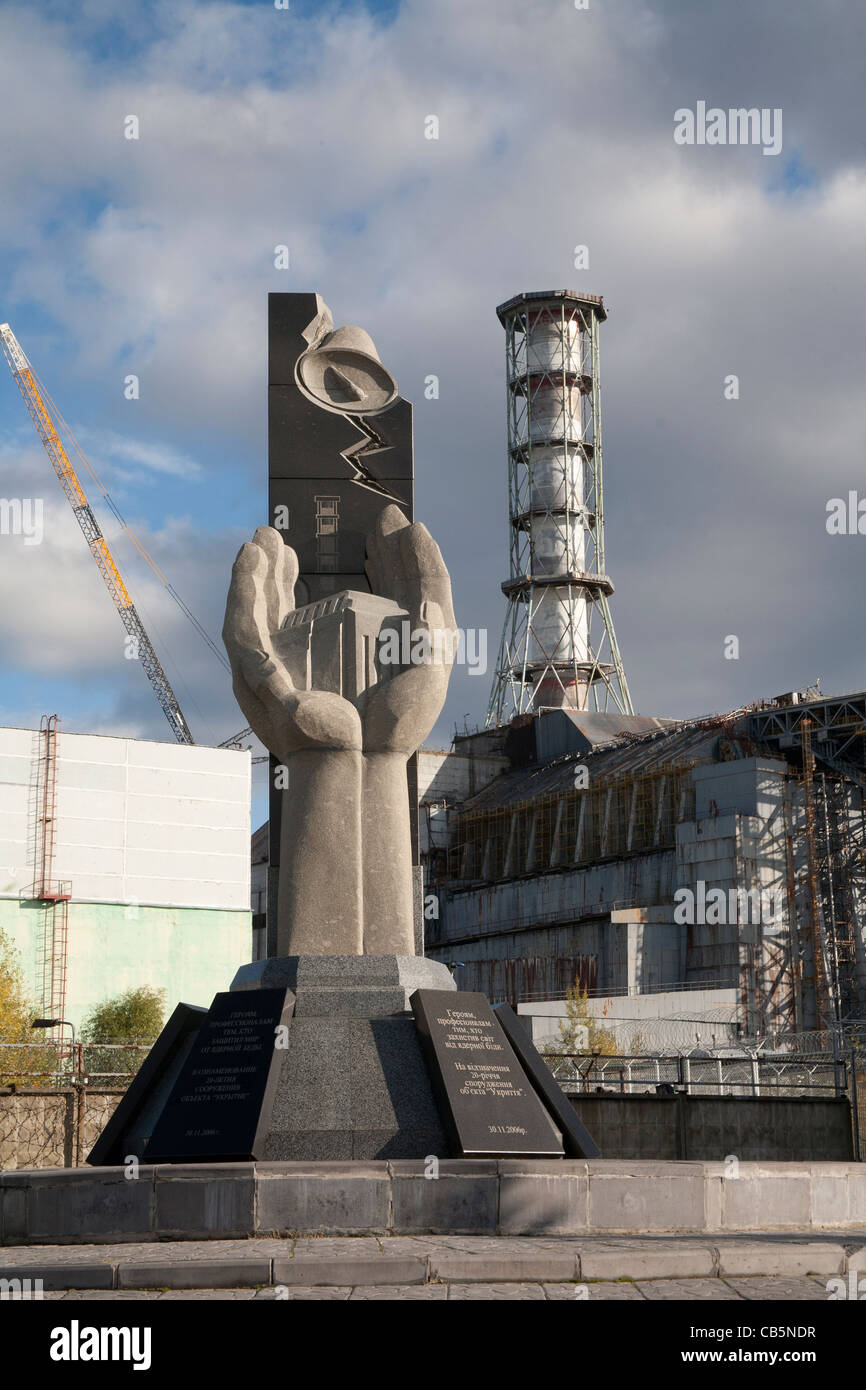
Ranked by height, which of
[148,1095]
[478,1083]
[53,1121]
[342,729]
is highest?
[342,729]

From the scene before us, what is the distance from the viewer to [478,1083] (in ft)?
45.1

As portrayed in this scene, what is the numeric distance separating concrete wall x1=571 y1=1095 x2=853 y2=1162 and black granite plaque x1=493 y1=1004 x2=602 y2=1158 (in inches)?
559

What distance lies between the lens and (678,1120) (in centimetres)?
2859

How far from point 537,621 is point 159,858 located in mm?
36941

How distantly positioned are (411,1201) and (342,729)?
5450mm

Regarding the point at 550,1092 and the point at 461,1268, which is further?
the point at 550,1092

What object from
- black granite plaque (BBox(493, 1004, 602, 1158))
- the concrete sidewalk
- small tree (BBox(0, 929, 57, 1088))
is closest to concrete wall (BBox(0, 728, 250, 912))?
small tree (BBox(0, 929, 57, 1088))

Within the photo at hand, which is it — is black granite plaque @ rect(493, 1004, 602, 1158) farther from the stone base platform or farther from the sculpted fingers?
the sculpted fingers

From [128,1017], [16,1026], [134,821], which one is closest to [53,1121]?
[16,1026]

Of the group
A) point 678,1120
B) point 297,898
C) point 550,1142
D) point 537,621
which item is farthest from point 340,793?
point 537,621

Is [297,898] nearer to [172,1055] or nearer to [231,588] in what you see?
[172,1055]

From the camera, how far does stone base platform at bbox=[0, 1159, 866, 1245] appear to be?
39.1 ft

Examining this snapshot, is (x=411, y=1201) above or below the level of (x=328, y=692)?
below

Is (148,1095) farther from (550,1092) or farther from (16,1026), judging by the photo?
(16,1026)
